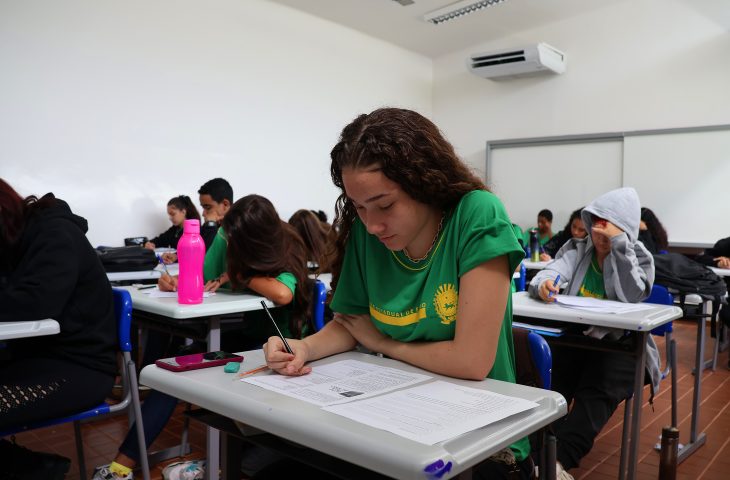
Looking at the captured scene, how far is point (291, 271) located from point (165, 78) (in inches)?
156

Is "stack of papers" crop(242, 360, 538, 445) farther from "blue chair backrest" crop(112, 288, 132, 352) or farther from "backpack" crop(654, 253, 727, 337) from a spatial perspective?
"backpack" crop(654, 253, 727, 337)

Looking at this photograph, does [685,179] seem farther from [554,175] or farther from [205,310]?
[205,310]

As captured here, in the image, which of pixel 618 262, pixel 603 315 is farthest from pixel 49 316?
pixel 618 262

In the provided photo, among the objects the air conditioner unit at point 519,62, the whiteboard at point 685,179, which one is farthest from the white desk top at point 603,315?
the air conditioner unit at point 519,62

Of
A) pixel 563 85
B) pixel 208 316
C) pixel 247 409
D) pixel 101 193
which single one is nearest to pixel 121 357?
pixel 208 316

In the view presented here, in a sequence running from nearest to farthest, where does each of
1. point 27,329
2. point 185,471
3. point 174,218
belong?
1. point 27,329
2. point 185,471
3. point 174,218

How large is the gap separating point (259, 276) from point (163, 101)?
153 inches

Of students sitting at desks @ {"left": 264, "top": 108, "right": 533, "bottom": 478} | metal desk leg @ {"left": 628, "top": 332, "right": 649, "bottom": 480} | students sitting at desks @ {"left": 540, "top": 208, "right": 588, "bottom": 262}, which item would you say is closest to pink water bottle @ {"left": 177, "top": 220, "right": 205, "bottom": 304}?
students sitting at desks @ {"left": 264, "top": 108, "right": 533, "bottom": 478}

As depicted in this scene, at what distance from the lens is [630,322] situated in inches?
70.7

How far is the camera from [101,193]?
5.21 metres

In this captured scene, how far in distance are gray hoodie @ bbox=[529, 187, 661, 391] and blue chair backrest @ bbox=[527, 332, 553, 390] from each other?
0.95 m

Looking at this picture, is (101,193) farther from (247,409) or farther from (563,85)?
(563,85)

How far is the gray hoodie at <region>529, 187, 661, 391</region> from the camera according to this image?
7.45ft

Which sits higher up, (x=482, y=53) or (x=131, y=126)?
(x=482, y=53)
